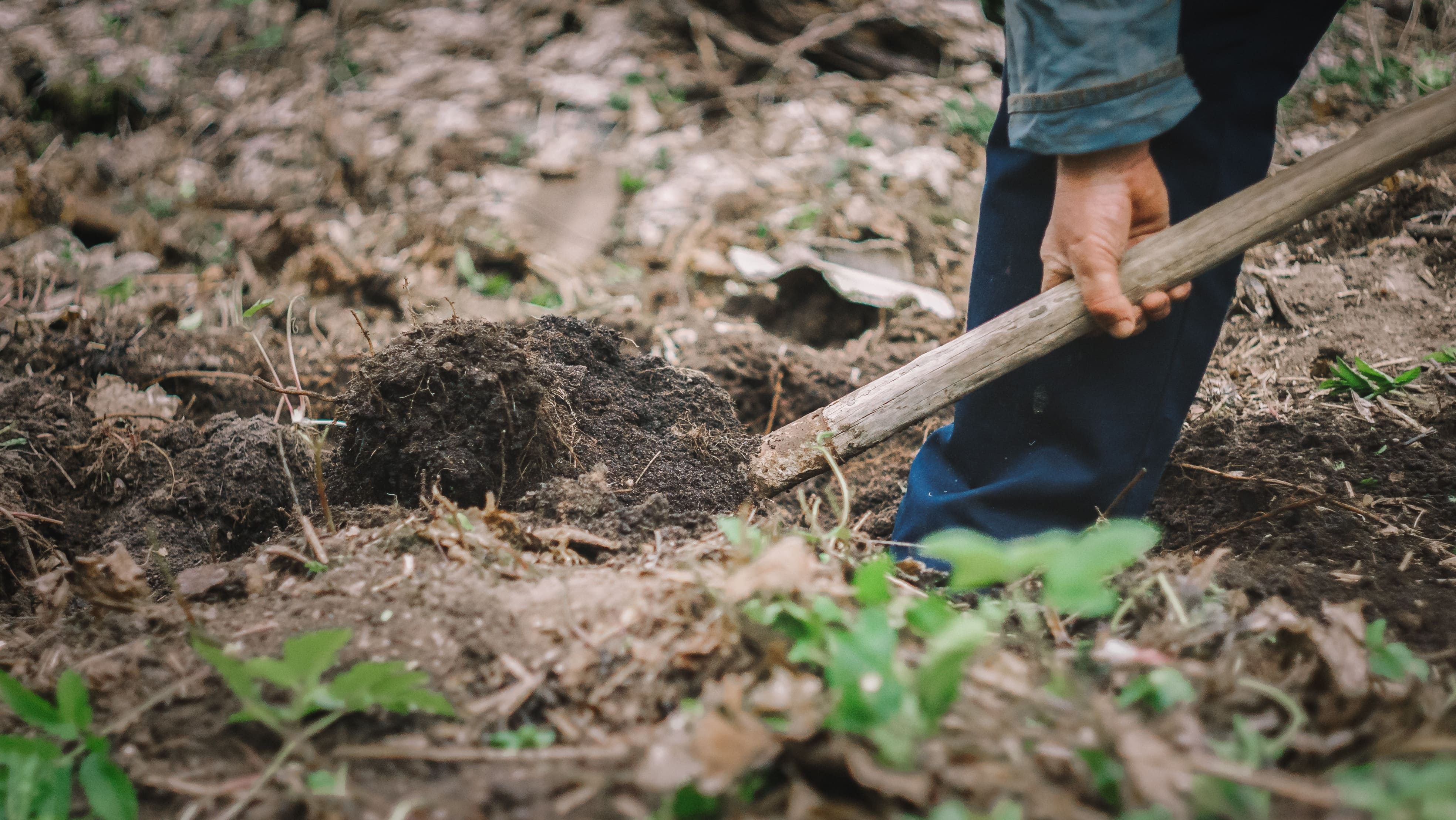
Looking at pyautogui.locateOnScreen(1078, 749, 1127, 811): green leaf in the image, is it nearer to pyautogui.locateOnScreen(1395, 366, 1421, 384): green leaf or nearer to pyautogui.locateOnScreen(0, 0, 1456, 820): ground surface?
pyautogui.locateOnScreen(0, 0, 1456, 820): ground surface

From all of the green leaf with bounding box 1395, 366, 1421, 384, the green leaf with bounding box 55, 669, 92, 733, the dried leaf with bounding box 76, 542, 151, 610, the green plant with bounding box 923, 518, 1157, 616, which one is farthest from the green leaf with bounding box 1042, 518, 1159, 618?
the green leaf with bounding box 1395, 366, 1421, 384

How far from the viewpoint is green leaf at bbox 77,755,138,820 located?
3.02 feet

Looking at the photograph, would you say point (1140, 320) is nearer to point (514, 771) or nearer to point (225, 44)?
point (514, 771)

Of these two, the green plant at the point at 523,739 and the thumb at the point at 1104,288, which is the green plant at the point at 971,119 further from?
the green plant at the point at 523,739

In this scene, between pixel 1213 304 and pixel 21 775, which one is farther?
pixel 1213 304

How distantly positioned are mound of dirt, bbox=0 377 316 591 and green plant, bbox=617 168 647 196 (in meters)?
2.93

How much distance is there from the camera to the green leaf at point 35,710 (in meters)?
0.97

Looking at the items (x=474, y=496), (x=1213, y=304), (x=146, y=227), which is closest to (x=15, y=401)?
(x=474, y=496)

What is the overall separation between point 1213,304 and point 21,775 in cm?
240

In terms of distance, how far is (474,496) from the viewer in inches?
66.7

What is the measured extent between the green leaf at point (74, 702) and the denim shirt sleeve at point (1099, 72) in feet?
5.92

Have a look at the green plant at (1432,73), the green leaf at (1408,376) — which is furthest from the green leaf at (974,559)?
the green plant at (1432,73)

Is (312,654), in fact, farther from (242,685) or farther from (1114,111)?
(1114,111)

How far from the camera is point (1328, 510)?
1.89 metres
